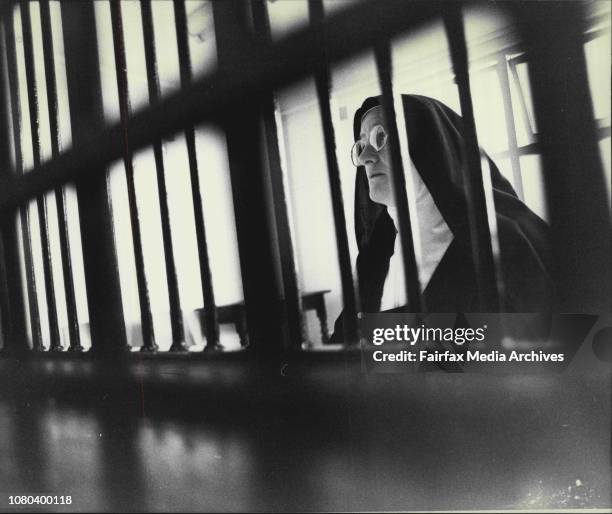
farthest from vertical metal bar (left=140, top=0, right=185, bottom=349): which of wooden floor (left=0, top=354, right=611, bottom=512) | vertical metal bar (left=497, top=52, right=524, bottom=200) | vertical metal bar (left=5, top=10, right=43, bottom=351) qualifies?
vertical metal bar (left=497, top=52, right=524, bottom=200)

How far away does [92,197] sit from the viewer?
214 cm

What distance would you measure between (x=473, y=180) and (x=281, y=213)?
709mm

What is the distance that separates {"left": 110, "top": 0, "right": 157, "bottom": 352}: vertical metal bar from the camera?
2.10 meters

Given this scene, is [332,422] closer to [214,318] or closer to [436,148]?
[214,318]

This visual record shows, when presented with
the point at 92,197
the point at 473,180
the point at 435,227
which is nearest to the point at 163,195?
the point at 92,197

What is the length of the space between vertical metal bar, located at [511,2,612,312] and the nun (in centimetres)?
9

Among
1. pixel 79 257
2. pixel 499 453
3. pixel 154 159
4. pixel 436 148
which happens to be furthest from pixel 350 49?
pixel 499 453

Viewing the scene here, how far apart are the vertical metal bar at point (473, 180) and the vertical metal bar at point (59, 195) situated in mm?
1494

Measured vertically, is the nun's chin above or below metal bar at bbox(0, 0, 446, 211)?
below

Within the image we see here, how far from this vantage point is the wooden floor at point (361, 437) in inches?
81.1

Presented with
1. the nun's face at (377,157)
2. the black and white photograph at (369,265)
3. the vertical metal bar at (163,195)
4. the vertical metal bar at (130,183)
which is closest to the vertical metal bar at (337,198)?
the black and white photograph at (369,265)

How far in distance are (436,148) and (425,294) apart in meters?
0.53

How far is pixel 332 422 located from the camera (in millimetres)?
2064

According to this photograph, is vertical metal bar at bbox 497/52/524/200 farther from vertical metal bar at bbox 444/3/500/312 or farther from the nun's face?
the nun's face
